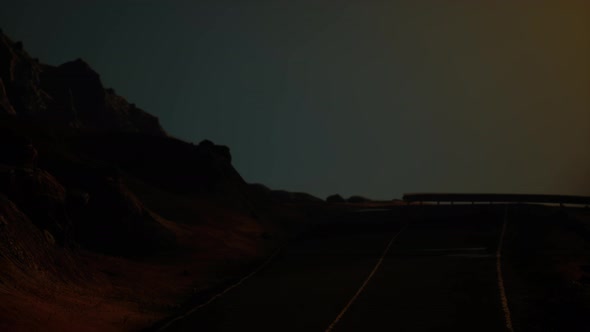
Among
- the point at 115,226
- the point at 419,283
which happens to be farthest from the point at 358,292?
the point at 115,226

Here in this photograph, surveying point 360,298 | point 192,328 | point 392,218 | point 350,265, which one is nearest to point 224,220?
point 392,218

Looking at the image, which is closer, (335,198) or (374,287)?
(374,287)

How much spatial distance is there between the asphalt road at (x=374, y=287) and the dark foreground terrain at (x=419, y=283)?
0.04 metres

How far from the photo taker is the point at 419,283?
116 feet

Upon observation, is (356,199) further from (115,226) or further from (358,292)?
(358,292)

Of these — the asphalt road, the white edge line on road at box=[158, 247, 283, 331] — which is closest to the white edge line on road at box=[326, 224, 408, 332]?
the asphalt road

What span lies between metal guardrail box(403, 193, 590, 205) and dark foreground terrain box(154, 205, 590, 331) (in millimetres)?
14423

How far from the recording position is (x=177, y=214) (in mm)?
58594

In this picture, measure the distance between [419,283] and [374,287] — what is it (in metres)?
2.20

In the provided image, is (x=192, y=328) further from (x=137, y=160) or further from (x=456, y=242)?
(x=137, y=160)

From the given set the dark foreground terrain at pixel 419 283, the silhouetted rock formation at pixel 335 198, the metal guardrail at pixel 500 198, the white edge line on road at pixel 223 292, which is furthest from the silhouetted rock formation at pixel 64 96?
the white edge line on road at pixel 223 292

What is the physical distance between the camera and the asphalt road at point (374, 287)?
26.7 m

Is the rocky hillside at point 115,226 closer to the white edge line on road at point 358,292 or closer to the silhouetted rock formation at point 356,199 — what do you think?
the white edge line on road at point 358,292

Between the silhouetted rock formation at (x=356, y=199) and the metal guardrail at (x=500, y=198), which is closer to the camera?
the metal guardrail at (x=500, y=198)
